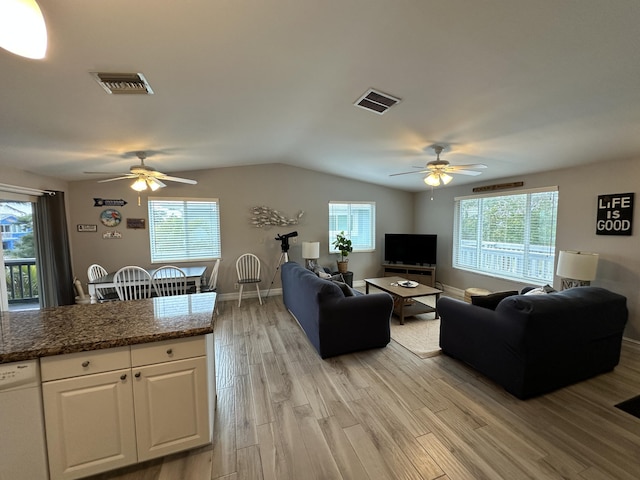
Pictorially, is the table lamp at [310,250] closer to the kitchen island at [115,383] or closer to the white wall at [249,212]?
the white wall at [249,212]

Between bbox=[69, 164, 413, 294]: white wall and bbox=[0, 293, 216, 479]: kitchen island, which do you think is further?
bbox=[69, 164, 413, 294]: white wall

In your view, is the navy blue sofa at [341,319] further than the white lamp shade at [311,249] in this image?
No

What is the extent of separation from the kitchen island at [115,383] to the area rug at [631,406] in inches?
125

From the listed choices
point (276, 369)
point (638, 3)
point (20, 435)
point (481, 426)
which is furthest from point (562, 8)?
point (20, 435)

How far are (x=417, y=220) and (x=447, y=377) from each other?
15.0ft

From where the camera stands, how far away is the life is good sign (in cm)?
317

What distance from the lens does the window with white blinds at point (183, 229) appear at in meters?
4.93

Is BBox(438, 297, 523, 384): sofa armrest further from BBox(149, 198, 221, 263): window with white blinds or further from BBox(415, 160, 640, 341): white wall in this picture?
BBox(149, 198, 221, 263): window with white blinds

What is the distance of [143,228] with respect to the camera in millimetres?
4840

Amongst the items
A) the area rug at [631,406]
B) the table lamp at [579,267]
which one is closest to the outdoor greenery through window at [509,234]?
the table lamp at [579,267]

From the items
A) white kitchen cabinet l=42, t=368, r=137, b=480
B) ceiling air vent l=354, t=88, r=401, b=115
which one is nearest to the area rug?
ceiling air vent l=354, t=88, r=401, b=115

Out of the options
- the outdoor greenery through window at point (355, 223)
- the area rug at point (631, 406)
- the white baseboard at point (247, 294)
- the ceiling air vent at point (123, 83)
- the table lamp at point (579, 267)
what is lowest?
the area rug at point (631, 406)

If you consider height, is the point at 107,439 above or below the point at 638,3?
below

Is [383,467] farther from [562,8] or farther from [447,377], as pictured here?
[562,8]
